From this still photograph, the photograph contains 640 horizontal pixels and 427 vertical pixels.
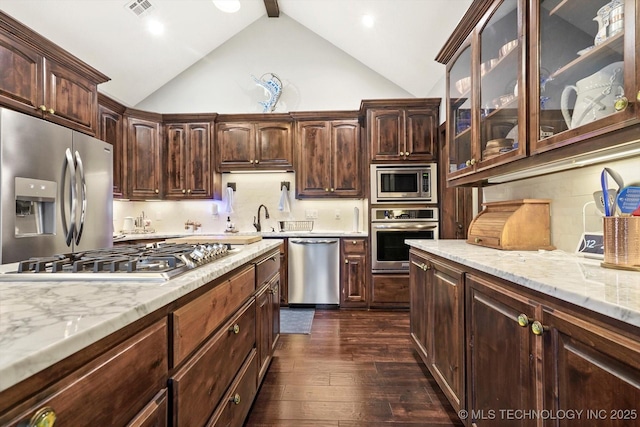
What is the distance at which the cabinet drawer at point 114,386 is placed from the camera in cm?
46

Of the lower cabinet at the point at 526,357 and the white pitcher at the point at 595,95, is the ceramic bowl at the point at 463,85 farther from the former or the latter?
the lower cabinet at the point at 526,357

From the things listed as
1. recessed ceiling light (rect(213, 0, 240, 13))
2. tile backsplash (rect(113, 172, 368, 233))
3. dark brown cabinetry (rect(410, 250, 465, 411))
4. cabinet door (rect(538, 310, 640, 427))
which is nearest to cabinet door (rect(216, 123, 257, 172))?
tile backsplash (rect(113, 172, 368, 233))

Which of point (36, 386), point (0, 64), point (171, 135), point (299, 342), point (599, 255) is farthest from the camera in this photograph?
point (171, 135)

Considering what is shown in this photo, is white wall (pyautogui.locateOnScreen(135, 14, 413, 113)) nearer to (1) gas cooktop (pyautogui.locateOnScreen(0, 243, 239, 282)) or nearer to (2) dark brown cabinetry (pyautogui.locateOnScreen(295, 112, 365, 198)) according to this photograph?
(2) dark brown cabinetry (pyautogui.locateOnScreen(295, 112, 365, 198))

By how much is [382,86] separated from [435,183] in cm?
165

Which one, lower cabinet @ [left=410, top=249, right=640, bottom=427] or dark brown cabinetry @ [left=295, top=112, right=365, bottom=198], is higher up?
dark brown cabinetry @ [left=295, top=112, right=365, bottom=198]

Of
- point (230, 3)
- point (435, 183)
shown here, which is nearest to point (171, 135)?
point (230, 3)

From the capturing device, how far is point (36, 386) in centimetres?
43

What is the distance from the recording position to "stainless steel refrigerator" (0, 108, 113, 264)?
5.80 ft

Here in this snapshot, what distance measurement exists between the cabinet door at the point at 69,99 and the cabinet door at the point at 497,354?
9.91 feet

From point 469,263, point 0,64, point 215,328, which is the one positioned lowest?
point 215,328

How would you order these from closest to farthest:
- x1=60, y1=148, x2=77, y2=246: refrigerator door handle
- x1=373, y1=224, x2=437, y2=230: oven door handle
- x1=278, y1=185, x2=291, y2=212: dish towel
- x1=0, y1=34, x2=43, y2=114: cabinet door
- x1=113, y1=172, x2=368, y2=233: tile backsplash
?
x1=0, y1=34, x2=43, y2=114: cabinet door → x1=60, y1=148, x2=77, y2=246: refrigerator door handle → x1=373, y1=224, x2=437, y2=230: oven door handle → x1=278, y1=185, x2=291, y2=212: dish towel → x1=113, y1=172, x2=368, y2=233: tile backsplash

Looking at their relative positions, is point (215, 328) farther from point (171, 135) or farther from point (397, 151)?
point (171, 135)

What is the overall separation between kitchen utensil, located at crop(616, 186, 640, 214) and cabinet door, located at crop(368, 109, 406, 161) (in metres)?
2.49
